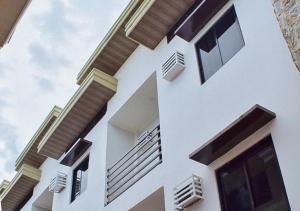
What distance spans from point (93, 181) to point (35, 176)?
479 cm

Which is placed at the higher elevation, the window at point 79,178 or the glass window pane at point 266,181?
the window at point 79,178

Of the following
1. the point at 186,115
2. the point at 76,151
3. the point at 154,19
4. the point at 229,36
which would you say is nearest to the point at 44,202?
the point at 76,151

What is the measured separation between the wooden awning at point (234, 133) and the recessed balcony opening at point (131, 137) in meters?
2.59

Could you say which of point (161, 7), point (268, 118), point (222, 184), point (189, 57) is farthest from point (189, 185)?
point (161, 7)

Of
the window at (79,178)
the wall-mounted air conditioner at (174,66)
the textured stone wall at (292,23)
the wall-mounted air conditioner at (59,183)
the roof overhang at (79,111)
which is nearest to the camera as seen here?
the textured stone wall at (292,23)

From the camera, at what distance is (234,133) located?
17.5 feet

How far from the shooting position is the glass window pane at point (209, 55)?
685 cm

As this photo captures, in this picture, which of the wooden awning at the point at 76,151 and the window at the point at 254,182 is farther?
the wooden awning at the point at 76,151

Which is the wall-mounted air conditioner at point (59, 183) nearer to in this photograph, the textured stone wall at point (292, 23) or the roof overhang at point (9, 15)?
the textured stone wall at point (292, 23)

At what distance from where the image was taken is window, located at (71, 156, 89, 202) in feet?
33.4

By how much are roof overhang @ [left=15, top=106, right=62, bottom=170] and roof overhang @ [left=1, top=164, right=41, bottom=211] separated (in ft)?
0.76

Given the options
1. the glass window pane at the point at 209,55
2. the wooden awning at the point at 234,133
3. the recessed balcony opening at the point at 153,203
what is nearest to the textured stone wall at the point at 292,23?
the wooden awning at the point at 234,133

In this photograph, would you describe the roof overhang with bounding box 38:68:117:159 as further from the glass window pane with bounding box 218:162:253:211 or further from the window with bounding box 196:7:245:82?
the glass window pane with bounding box 218:162:253:211

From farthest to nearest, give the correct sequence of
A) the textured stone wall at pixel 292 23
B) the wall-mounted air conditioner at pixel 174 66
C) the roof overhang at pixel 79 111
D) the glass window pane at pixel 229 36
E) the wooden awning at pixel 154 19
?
1. the roof overhang at pixel 79 111
2. the wooden awning at pixel 154 19
3. the wall-mounted air conditioner at pixel 174 66
4. the glass window pane at pixel 229 36
5. the textured stone wall at pixel 292 23
